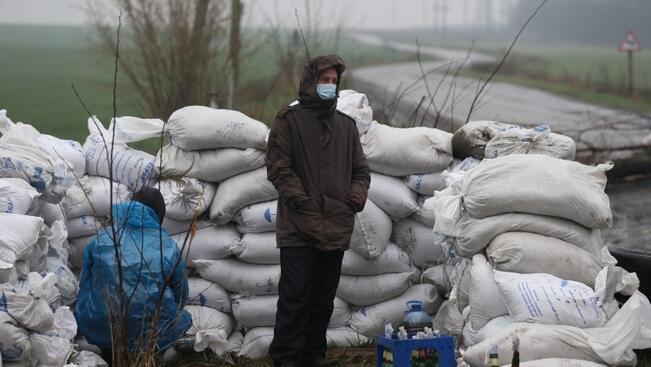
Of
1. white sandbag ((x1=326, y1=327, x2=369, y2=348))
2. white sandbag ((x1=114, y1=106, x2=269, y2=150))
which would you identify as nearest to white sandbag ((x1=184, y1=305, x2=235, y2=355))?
white sandbag ((x1=326, y1=327, x2=369, y2=348))

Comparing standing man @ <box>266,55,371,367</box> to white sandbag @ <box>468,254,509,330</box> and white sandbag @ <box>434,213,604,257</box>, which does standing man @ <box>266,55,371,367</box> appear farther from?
white sandbag @ <box>468,254,509,330</box>

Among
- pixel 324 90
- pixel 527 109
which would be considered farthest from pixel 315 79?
pixel 527 109

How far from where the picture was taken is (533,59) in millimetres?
61031

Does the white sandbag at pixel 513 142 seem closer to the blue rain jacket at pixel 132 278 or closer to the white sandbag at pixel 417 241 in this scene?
the white sandbag at pixel 417 241

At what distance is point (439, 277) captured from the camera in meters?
6.75

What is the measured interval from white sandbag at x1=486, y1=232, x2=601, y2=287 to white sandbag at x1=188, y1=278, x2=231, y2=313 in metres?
1.76

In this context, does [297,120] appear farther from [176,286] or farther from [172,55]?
[172,55]

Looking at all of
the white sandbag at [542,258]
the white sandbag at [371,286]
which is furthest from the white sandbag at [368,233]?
the white sandbag at [542,258]

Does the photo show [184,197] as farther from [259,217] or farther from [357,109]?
[357,109]

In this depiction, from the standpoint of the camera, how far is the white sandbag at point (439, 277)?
6.70 m

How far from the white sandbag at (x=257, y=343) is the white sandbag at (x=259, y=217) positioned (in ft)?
1.97

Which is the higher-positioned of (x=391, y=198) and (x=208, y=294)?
(x=391, y=198)

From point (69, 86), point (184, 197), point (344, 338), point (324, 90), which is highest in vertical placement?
point (324, 90)

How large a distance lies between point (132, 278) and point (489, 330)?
1.86m
